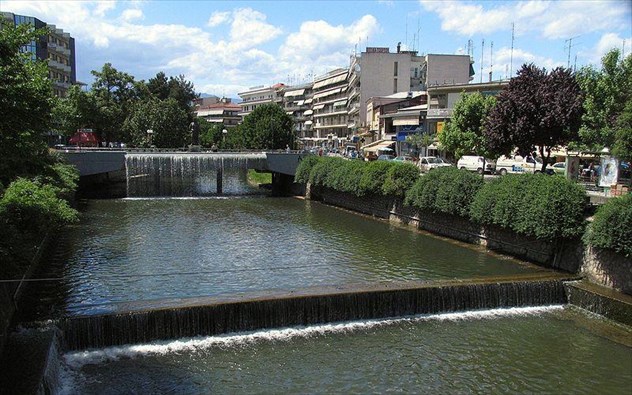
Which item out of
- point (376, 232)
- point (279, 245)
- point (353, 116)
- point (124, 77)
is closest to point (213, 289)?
point (279, 245)

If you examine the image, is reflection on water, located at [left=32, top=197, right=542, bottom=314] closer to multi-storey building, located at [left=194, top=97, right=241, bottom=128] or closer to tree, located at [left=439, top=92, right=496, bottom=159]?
tree, located at [left=439, top=92, right=496, bottom=159]

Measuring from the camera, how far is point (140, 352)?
15.5 meters

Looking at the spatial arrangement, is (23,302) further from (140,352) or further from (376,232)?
(376,232)

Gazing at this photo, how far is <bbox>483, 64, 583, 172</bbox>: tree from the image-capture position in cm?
3294

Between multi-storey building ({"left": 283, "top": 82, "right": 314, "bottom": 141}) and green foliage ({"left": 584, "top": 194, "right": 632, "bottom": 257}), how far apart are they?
354 ft

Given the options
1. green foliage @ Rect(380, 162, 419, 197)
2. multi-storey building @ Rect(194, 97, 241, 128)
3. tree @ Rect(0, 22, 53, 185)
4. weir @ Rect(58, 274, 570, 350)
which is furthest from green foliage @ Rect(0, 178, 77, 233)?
multi-storey building @ Rect(194, 97, 241, 128)

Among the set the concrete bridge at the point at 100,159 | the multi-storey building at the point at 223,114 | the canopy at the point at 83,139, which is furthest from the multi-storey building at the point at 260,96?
the concrete bridge at the point at 100,159

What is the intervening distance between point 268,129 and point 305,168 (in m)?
30.4

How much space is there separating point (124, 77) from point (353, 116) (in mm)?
41581

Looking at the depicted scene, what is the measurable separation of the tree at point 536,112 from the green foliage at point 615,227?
13.1 m

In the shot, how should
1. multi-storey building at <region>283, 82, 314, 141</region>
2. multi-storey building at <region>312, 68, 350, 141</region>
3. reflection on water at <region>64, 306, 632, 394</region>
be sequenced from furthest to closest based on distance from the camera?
1. multi-storey building at <region>283, 82, 314, 141</region>
2. multi-storey building at <region>312, 68, 350, 141</region>
3. reflection on water at <region>64, 306, 632, 394</region>

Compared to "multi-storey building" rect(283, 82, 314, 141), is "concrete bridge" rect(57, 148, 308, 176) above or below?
below

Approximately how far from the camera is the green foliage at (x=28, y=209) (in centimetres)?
1953

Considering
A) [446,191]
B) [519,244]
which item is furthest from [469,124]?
[519,244]
